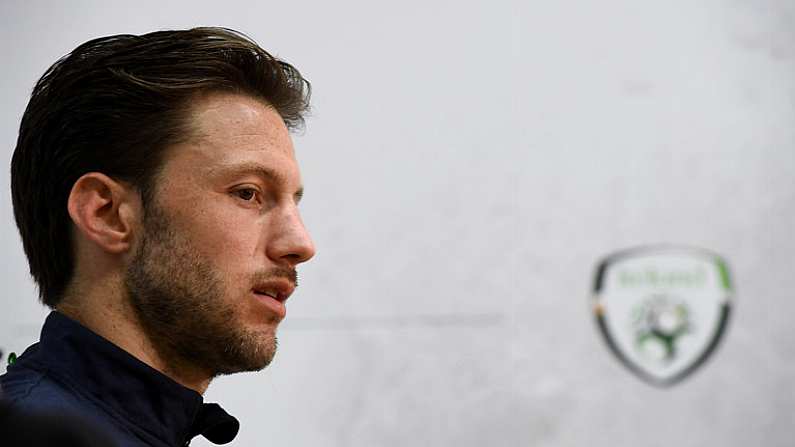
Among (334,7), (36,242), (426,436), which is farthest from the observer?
(334,7)

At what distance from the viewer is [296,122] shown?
993mm

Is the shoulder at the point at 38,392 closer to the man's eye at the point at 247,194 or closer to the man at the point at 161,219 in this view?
the man at the point at 161,219

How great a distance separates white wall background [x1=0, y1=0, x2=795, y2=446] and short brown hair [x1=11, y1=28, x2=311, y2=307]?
0.75 metres

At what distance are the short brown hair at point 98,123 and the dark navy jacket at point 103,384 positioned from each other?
2.9 inches

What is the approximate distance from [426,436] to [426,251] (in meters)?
0.29

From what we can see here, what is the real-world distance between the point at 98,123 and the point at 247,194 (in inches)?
5.1

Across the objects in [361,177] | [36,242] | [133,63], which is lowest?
[36,242]

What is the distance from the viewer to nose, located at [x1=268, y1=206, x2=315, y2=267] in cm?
80

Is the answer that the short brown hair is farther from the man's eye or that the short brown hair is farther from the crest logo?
the crest logo

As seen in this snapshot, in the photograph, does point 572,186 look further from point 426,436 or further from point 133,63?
point 133,63

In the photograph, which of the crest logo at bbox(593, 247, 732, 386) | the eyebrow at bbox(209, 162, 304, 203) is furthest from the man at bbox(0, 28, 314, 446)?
the crest logo at bbox(593, 247, 732, 386)

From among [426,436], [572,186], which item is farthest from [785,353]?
[426,436]

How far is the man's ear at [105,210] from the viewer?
2.53 ft

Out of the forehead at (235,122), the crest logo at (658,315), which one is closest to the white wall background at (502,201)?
the crest logo at (658,315)
